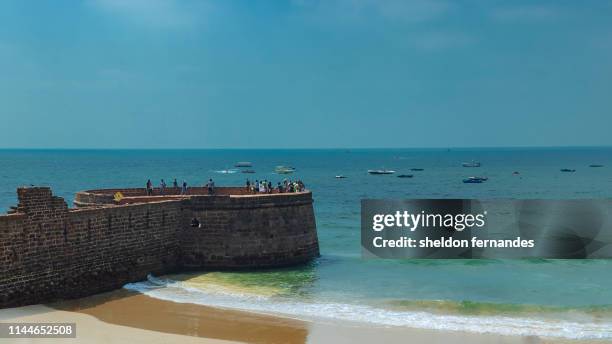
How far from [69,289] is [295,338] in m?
8.37

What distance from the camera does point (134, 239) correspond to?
25.8 m

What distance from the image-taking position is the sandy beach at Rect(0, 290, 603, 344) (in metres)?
18.8

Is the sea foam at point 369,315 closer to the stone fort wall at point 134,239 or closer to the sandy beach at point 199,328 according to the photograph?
the sandy beach at point 199,328

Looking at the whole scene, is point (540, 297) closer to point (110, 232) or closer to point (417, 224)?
point (417, 224)

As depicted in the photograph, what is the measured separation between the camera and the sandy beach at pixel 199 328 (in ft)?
61.5

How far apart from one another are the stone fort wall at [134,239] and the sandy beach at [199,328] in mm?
1175

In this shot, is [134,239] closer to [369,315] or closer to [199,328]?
[199,328]

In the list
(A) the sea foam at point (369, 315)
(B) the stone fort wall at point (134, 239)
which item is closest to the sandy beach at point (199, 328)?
(A) the sea foam at point (369, 315)

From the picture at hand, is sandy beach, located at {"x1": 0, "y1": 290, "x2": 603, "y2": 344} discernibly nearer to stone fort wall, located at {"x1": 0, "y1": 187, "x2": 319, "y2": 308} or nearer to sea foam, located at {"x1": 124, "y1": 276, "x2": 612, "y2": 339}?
sea foam, located at {"x1": 124, "y1": 276, "x2": 612, "y2": 339}

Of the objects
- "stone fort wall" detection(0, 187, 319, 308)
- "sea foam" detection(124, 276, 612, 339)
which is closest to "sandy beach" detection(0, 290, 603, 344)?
"sea foam" detection(124, 276, 612, 339)

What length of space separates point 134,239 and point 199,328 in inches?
283

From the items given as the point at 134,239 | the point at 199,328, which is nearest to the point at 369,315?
the point at 199,328

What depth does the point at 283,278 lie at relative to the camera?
1078 inches

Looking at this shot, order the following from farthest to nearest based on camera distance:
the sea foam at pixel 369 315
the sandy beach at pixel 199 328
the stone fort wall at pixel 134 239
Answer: the stone fort wall at pixel 134 239, the sea foam at pixel 369 315, the sandy beach at pixel 199 328
